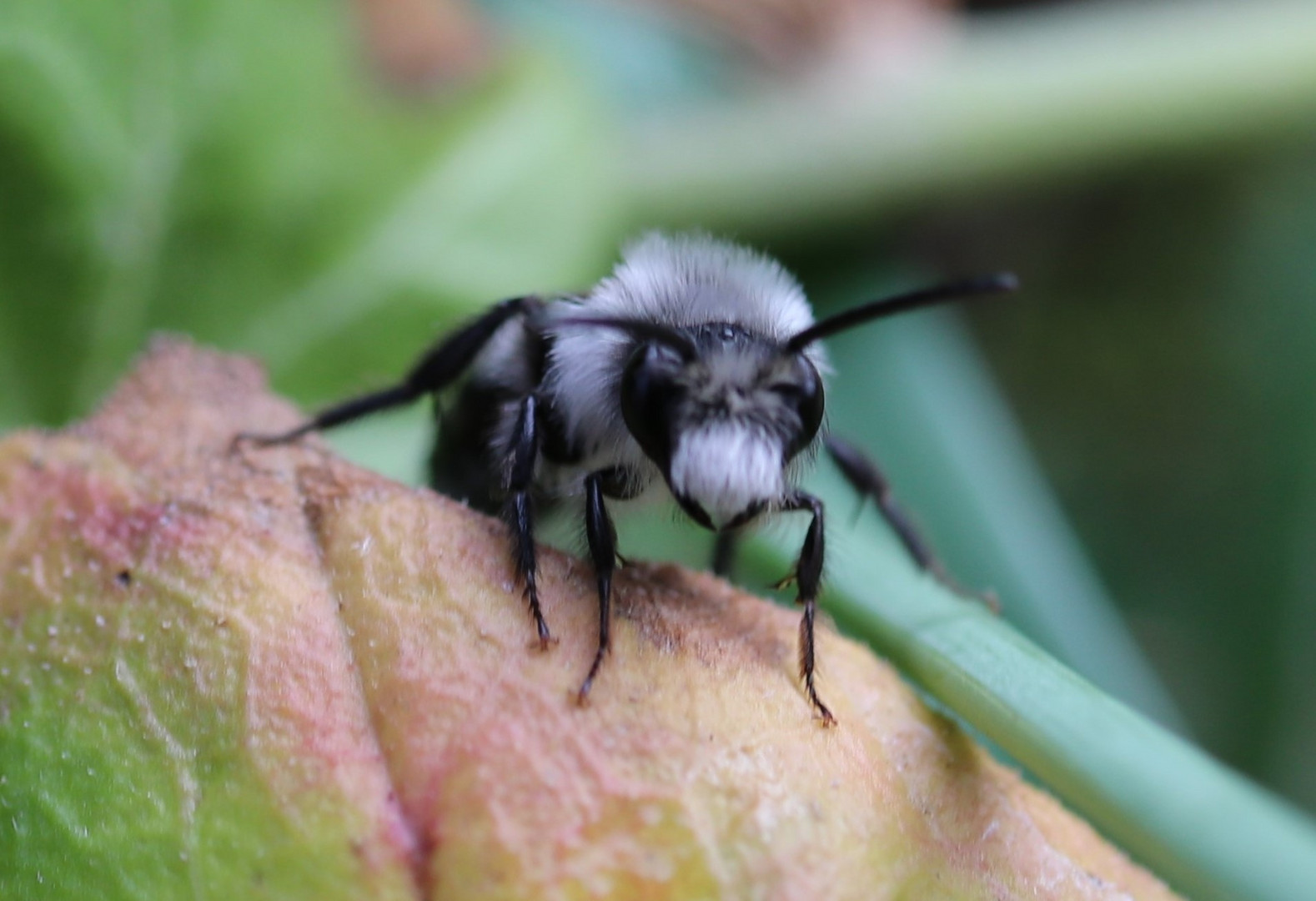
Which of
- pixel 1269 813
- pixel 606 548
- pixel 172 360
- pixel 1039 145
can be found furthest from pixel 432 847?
pixel 1039 145

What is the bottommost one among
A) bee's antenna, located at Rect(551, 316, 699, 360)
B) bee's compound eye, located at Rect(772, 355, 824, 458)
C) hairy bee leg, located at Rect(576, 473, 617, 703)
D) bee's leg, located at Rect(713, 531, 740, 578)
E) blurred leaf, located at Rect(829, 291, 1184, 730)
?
blurred leaf, located at Rect(829, 291, 1184, 730)

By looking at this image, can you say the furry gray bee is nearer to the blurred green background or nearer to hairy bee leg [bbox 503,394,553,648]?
hairy bee leg [bbox 503,394,553,648]

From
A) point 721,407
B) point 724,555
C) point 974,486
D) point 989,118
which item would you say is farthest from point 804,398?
point 989,118

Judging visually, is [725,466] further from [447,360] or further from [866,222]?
[866,222]

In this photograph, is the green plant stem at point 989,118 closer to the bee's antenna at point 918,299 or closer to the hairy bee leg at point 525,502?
the hairy bee leg at point 525,502

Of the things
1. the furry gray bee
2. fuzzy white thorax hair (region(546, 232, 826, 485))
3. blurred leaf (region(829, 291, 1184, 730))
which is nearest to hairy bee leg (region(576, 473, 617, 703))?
the furry gray bee

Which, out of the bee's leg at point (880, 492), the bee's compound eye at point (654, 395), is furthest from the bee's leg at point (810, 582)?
the bee's leg at point (880, 492)
